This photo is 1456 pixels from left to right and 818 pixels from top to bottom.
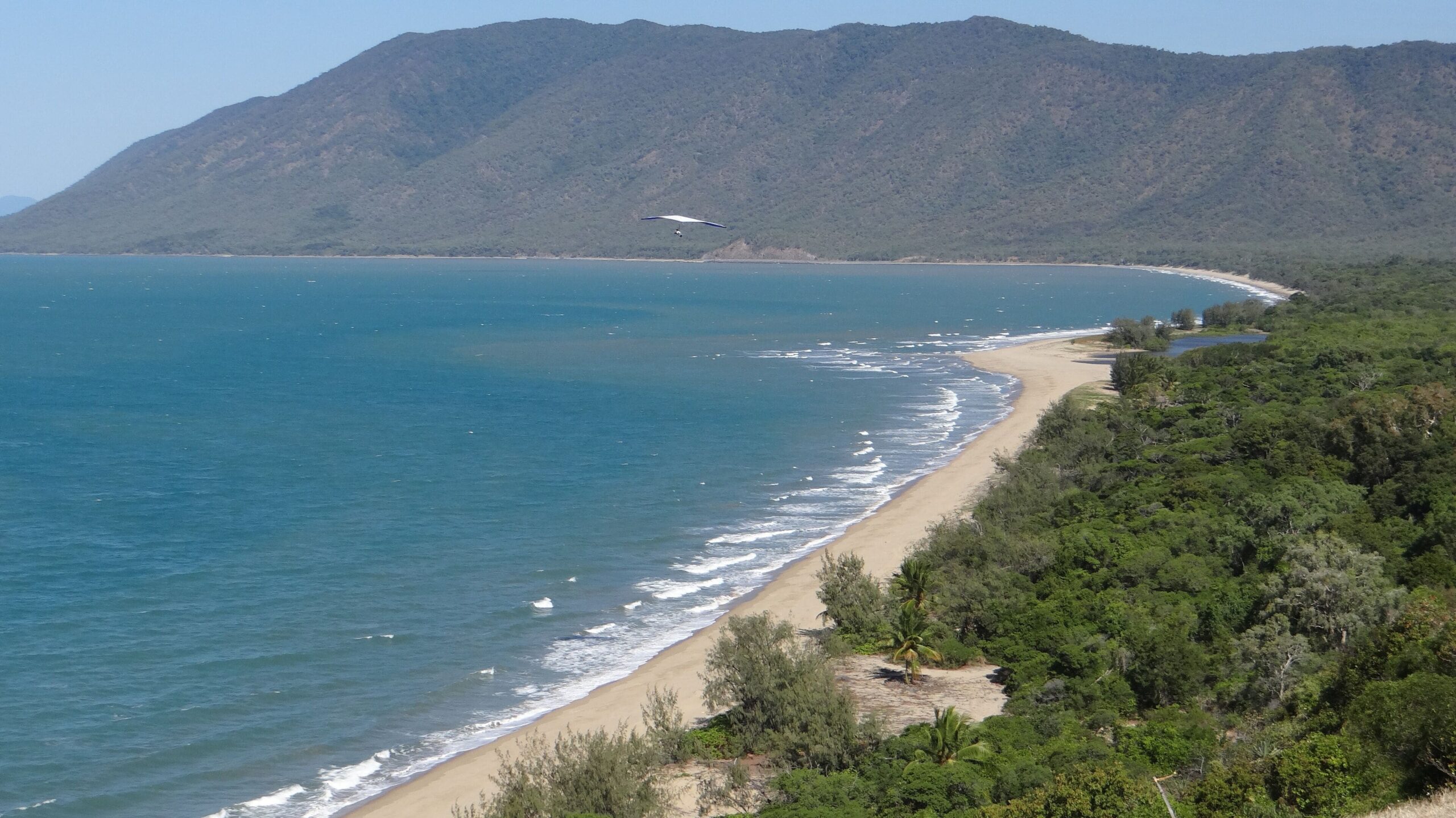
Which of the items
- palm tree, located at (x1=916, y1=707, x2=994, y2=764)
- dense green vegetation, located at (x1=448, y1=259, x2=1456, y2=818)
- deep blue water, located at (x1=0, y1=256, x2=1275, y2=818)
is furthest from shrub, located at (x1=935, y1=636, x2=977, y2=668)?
deep blue water, located at (x1=0, y1=256, x2=1275, y2=818)

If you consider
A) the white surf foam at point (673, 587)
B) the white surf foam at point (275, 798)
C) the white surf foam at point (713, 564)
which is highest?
the white surf foam at point (713, 564)

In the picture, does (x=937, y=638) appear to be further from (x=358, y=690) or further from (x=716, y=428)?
(x=716, y=428)

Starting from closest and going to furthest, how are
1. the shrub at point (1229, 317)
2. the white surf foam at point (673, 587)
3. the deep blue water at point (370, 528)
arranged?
the deep blue water at point (370, 528)
the white surf foam at point (673, 587)
the shrub at point (1229, 317)

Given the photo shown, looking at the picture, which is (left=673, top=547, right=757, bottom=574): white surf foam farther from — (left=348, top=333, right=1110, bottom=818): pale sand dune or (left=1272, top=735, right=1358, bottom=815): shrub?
(left=1272, top=735, right=1358, bottom=815): shrub

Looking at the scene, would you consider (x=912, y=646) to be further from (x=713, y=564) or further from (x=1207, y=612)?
(x=713, y=564)

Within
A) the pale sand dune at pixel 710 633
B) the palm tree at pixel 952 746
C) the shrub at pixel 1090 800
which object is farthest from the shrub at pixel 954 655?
the shrub at pixel 1090 800

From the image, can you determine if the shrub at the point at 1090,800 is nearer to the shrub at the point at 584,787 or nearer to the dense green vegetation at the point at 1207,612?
the dense green vegetation at the point at 1207,612

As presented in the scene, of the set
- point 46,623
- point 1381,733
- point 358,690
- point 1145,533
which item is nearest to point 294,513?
point 46,623
